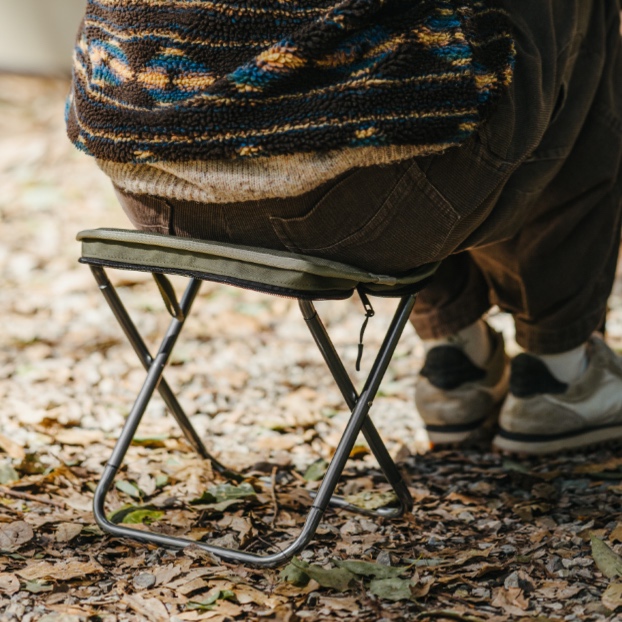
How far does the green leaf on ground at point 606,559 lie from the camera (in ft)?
5.27

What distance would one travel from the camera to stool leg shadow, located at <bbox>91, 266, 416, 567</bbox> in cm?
158

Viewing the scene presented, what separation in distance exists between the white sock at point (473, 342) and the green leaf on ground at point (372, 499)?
476 mm

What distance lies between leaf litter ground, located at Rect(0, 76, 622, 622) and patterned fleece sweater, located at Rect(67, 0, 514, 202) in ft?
2.41

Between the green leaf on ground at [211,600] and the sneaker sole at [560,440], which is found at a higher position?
the green leaf on ground at [211,600]

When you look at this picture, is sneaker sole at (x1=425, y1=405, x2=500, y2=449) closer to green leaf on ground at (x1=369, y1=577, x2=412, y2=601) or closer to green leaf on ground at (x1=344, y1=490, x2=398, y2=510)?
green leaf on ground at (x1=344, y1=490, x2=398, y2=510)

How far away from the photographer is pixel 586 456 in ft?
7.43

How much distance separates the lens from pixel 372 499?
6.63ft

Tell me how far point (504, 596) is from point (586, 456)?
2.68ft

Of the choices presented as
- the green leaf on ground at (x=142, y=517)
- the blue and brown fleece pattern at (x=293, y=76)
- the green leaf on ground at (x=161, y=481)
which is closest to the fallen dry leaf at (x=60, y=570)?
the green leaf on ground at (x=142, y=517)

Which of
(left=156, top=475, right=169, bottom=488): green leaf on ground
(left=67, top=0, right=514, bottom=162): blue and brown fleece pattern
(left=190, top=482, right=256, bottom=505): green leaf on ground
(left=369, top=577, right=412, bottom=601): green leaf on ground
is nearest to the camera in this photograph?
(left=67, top=0, right=514, bottom=162): blue and brown fleece pattern

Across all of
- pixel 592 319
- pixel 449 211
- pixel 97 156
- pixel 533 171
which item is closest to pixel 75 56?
pixel 97 156

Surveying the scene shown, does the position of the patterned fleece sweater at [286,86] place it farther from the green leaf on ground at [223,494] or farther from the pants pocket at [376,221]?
the green leaf on ground at [223,494]

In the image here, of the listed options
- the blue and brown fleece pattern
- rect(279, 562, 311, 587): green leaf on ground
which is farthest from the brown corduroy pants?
rect(279, 562, 311, 587): green leaf on ground

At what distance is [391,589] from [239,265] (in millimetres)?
638
